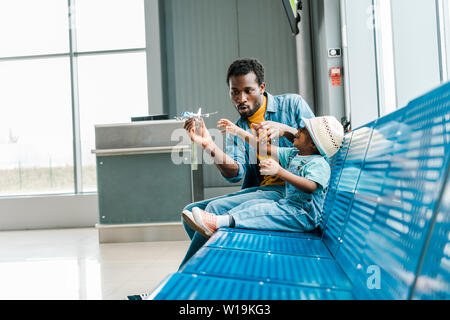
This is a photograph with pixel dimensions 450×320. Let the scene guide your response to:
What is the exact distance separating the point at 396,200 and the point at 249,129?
1.34 metres

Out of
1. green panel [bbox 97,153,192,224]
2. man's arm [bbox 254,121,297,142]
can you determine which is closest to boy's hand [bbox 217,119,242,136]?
man's arm [bbox 254,121,297,142]

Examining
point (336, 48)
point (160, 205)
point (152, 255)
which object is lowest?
point (152, 255)

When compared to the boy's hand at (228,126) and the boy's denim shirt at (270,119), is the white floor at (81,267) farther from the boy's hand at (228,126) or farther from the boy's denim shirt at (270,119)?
the boy's hand at (228,126)

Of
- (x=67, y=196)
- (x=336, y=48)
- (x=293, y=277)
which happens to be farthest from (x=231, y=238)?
(x=67, y=196)

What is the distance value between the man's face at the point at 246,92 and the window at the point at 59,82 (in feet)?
12.3

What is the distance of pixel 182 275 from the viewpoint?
905 mm

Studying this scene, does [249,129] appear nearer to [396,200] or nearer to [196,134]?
[196,134]

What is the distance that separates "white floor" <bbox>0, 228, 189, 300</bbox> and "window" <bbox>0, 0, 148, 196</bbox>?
1.55 metres

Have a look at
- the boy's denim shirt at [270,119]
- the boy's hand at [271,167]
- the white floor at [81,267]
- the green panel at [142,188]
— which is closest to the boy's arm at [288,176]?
the boy's hand at [271,167]

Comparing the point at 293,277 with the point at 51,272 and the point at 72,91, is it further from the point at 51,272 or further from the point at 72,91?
the point at 72,91

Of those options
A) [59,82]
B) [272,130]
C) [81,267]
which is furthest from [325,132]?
[59,82]

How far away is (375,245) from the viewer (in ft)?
2.82

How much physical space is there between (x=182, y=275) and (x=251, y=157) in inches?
48.2
